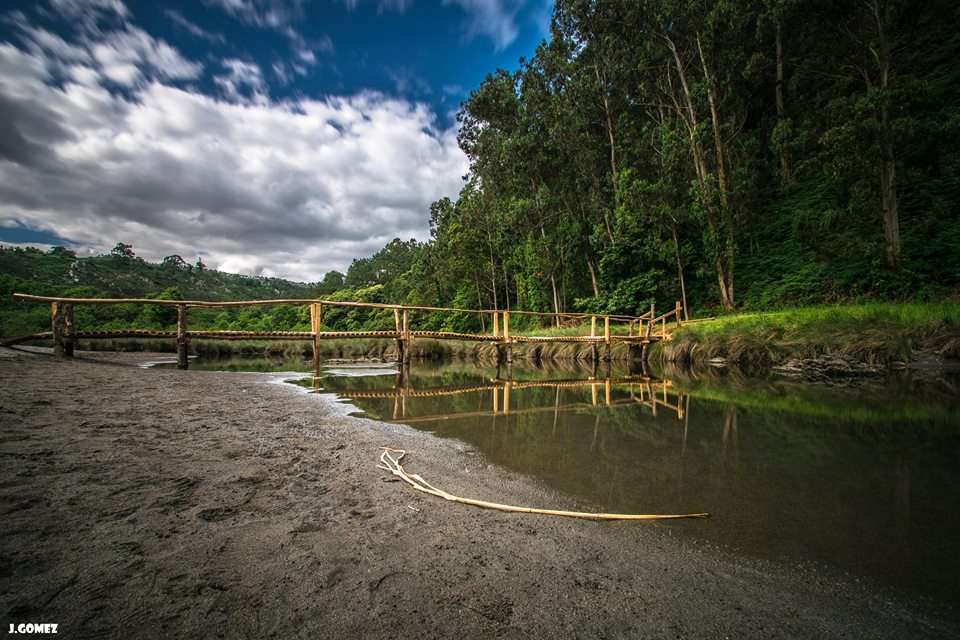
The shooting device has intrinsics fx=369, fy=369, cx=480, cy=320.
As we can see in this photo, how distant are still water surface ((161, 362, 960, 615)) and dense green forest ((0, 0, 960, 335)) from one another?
930 centimetres

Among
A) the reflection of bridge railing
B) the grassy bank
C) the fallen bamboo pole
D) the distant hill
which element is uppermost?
the distant hill

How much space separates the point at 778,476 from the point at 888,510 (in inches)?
18.8

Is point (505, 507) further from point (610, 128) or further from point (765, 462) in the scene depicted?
point (610, 128)

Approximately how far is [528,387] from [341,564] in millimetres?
5589

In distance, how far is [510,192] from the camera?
74.7 feet

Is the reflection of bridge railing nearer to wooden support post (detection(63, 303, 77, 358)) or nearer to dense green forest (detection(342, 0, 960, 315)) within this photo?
wooden support post (detection(63, 303, 77, 358))

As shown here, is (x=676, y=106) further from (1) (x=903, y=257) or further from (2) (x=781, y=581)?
(2) (x=781, y=581)

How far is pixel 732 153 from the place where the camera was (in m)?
15.3

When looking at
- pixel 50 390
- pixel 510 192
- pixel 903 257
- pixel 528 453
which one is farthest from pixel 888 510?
pixel 510 192

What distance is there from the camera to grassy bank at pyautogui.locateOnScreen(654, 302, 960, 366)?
7699 millimetres

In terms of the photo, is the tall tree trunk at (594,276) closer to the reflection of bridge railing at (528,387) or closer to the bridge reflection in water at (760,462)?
the reflection of bridge railing at (528,387)

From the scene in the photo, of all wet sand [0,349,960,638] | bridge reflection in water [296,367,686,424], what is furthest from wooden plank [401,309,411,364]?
wet sand [0,349,960,638]

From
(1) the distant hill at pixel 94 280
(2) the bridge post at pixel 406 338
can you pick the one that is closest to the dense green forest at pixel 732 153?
(2) the bridge post at pixel 406 338

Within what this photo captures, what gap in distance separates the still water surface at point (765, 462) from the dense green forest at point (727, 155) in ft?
30.5
